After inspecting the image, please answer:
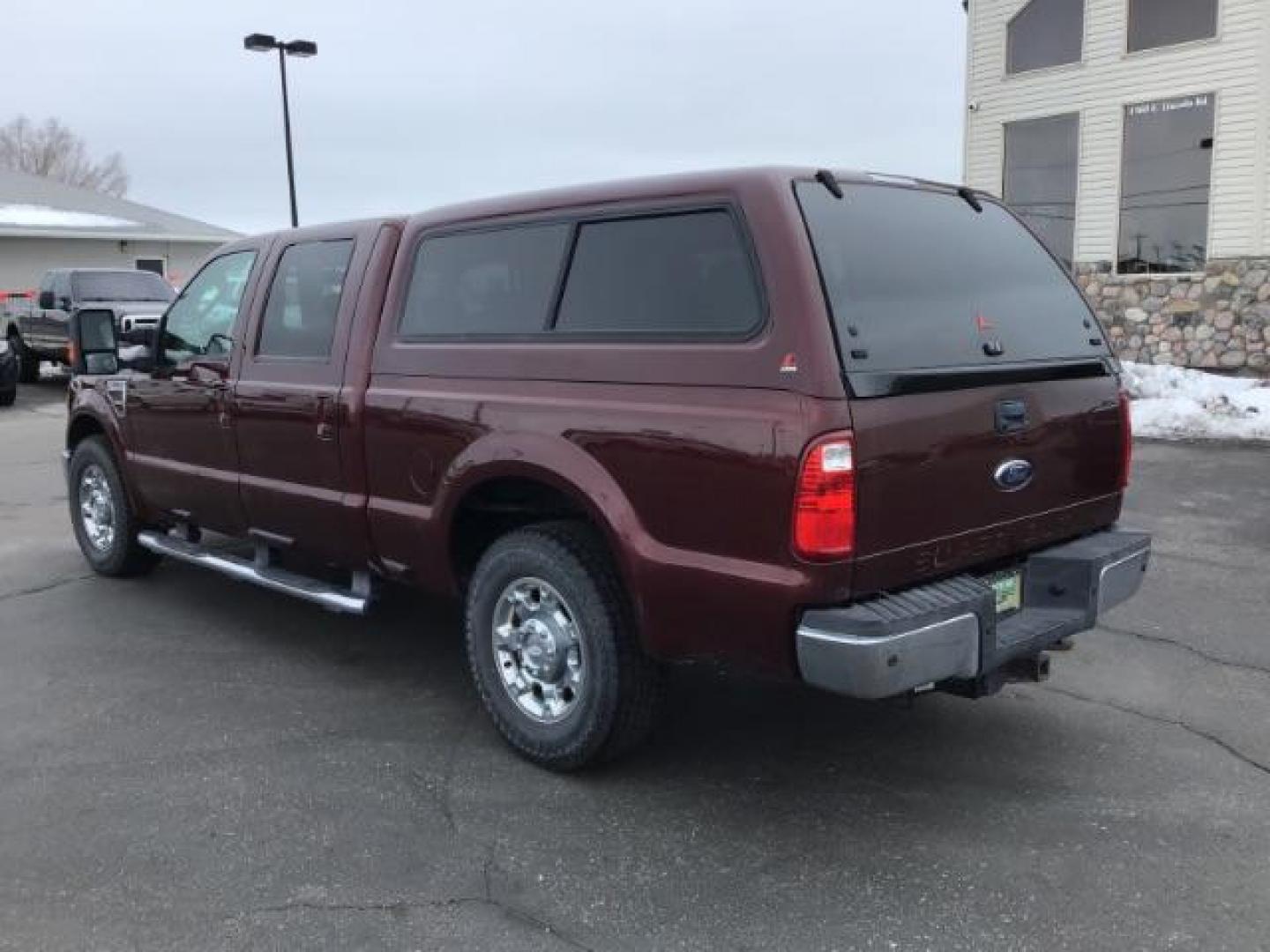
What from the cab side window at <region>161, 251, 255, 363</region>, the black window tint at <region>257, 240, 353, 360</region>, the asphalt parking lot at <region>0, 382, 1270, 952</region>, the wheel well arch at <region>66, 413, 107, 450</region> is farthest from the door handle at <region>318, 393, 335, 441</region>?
the wheel well arch at <region>66, 413, 107, 450</region>

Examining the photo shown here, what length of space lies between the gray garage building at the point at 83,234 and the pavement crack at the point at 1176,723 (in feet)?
90.9

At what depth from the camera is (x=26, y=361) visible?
20.1m

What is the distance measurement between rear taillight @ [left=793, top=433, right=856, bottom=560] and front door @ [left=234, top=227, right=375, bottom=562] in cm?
219

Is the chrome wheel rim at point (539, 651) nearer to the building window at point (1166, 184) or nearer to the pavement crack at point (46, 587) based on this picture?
the pavement crack at point (46, 587)

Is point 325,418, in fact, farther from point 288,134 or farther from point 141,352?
point 288,134

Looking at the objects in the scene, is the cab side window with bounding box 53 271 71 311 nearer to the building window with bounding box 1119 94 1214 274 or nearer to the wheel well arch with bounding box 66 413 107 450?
the wheel well arch with bounding box 66 413 107 450

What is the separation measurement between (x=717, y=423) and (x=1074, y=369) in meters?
1.37

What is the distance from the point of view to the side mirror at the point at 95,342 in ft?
20.6

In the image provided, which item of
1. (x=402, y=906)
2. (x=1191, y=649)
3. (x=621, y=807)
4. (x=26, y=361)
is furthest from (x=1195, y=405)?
(x=26, y=361)

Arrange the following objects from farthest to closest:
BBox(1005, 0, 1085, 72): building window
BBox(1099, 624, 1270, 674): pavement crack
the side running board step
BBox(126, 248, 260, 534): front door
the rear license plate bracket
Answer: BBox(1005, 0, 1085, 72): building window < BBox(126, 248, 260, 534): front door < BBox(1099, 624, 1270, 674): pavement crack < the side running board step < the rear license plate bracket

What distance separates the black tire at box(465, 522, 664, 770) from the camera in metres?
3.71

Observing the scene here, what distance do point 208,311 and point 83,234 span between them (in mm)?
25539

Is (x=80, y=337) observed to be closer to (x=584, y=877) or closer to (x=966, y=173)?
(x=584, y=877)

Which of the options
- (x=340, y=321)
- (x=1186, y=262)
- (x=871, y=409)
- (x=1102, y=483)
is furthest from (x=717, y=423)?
(x=1186, y=262)
